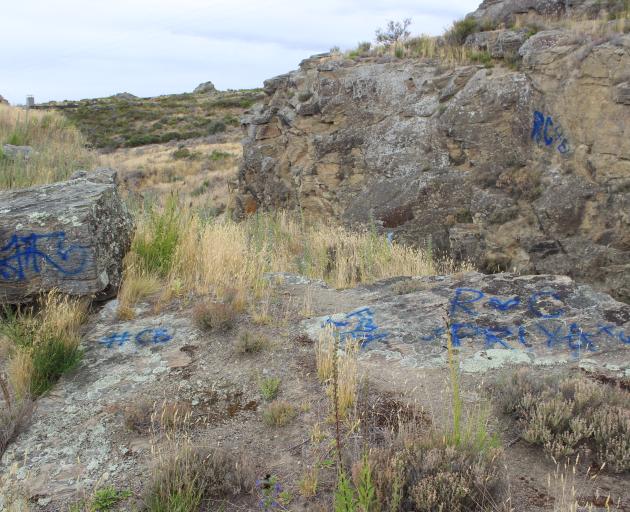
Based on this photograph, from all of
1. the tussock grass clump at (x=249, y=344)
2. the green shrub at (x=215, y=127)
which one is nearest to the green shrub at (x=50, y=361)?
the tussock grass clump at (x=249, y=344)


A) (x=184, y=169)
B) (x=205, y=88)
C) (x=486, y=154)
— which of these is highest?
(x=205, y=88)

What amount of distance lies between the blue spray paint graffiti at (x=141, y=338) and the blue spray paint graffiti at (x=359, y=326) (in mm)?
1363

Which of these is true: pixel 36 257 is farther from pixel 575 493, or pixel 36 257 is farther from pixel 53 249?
pixel 575 493

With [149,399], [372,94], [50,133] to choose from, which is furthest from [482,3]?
[149,399]

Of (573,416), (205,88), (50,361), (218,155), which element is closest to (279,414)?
(573,416)

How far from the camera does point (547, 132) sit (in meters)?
8.93

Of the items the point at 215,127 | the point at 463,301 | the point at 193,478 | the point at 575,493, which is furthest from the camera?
the point at 215,127

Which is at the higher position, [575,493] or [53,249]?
[53,249]

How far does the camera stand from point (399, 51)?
11.7 m

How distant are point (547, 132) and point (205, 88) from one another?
158 ft

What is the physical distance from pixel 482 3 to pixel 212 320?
12.2 metres

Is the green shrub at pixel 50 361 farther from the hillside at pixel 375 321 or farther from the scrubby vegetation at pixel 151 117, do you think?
the scrubby vegetation at pixel 151 117

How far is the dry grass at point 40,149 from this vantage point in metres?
8.62

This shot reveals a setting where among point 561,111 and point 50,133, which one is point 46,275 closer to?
point 561,111
